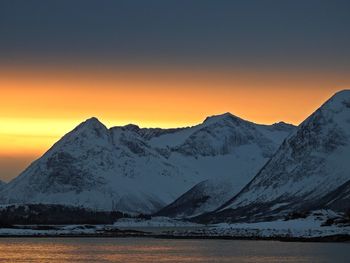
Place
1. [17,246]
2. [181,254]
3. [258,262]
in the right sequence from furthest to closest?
1. [17,246]
2. [181,254]
3. [258,262]

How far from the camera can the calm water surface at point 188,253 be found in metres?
140

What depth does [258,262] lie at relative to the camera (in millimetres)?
134250

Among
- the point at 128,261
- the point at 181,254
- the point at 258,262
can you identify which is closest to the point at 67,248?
the point at 181,254

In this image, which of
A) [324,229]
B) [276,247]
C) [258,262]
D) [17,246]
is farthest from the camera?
[324,229]

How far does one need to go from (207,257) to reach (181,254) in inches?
352

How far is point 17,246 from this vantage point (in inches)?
7200

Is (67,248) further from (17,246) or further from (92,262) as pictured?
(92,262)

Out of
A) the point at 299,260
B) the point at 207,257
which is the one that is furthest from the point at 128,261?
the point at 299,260

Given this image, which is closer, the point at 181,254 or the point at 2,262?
the point at 2,262

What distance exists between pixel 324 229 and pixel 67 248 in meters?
54.9

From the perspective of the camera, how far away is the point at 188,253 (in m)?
157

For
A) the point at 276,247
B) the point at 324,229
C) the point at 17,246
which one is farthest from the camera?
the point at 324,229

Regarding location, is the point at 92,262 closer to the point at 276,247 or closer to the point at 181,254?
the point at 181,254

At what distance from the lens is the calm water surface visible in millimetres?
140375
